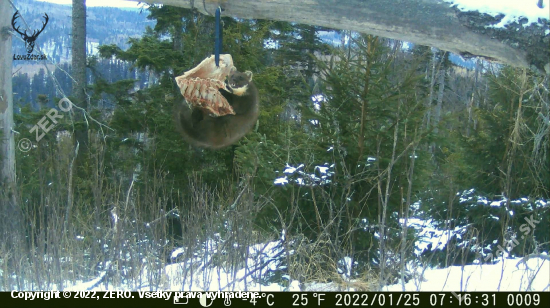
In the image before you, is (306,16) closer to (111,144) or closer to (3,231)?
(3,231)

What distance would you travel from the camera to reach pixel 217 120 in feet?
10.3

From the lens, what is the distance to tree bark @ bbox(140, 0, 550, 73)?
9.17 feet

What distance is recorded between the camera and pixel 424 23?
2.89 meters

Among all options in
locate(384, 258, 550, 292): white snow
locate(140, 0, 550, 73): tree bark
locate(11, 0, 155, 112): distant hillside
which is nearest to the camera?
locate(140, 0, 550, 73): tree bark

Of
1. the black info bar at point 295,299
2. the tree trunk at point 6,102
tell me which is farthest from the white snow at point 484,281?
the tree trunk at point 6,102

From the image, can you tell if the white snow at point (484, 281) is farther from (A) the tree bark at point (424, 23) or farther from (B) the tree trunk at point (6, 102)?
(B) the tree trunk at point (6, 102)

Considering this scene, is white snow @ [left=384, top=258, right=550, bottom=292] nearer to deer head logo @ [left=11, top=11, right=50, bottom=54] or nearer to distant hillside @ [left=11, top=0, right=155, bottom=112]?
deer head logo @ [left=11, top=11, right=50, bottom=54]

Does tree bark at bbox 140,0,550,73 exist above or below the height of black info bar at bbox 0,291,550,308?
above

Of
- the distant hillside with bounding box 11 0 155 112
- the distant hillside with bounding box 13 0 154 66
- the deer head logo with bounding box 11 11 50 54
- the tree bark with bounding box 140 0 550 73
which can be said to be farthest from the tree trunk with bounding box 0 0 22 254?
the distant hillside with bounding box 13 0 154 66

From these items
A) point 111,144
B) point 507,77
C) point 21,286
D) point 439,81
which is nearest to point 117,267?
point 21,286

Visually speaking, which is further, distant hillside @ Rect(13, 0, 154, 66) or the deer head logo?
distant hillside @ Rect(13, 0, 154, 66)

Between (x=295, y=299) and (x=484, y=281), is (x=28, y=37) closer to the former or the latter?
(x=295, y=299)

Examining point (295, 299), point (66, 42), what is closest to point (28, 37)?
point (295, 299)

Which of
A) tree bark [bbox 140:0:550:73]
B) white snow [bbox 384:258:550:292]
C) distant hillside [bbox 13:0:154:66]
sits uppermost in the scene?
tree bark [bbox 140:0:550:73]
